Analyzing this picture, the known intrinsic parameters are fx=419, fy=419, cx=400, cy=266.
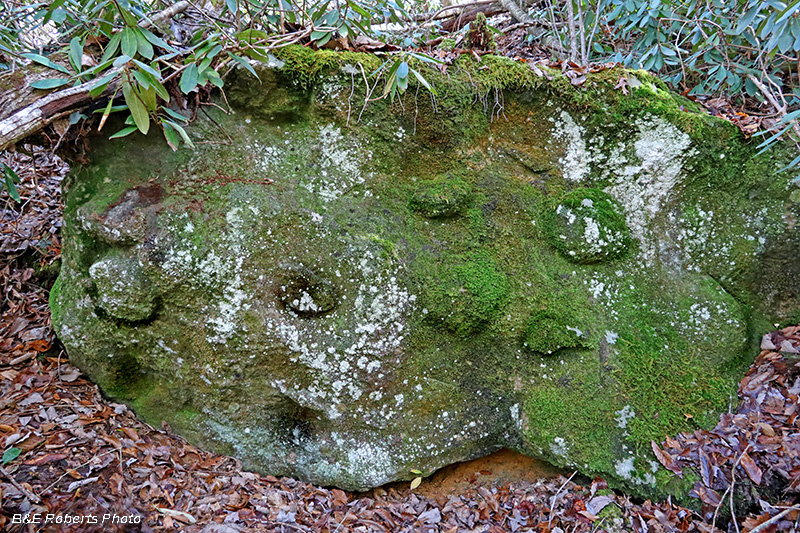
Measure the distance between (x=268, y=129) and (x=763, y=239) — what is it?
358 cm

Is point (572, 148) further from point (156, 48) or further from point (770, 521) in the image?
point (156, 48)

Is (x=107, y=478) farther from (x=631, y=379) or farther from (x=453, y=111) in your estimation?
(x=631, y=379)

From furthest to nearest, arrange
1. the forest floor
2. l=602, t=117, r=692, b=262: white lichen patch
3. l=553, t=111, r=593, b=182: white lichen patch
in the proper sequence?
1. l=553, t=111, r=593, b=182: white lichen patch
2. l=602, t=117, r=692, b=262: white lichen patch
3. the forest floor

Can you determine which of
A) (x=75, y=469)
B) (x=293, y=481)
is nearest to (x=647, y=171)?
(x=293, y=481)

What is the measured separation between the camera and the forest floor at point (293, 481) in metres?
2.24

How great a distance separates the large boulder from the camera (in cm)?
280

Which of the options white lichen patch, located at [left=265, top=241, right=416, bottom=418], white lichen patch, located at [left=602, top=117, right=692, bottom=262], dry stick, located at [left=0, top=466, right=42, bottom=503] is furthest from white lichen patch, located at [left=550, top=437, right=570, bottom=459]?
dry stick, located at [left=0, top=466, right=42, bottom=503]

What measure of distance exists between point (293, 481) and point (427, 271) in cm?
175

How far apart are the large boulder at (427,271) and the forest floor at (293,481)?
15cm

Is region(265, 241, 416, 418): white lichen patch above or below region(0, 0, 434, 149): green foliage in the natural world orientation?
below

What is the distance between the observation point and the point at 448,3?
5.89 meters

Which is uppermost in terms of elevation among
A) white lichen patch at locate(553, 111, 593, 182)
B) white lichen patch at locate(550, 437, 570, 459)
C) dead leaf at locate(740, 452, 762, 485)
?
white lichen patch at locate(553, 111, 593, 182)

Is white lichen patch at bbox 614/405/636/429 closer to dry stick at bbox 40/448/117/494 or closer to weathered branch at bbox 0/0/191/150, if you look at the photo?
dry stick at bbox 40/448/117/494

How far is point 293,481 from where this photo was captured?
2941 mm
